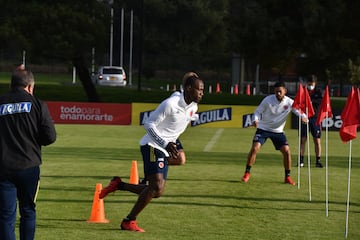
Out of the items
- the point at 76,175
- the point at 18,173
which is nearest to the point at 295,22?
the point at 76,175

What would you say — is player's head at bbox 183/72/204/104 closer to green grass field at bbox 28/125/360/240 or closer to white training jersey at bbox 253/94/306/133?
green grass field at bbox 28/125/360/240

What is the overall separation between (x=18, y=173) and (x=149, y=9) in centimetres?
7878

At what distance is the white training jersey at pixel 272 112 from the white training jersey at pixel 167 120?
5433 millimetres

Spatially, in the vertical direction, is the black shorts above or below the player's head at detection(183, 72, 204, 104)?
below

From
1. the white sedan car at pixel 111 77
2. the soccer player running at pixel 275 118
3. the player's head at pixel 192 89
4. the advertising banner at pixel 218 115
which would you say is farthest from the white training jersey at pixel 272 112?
the white sedan car at pixel 111 77

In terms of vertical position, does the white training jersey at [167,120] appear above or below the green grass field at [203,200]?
above

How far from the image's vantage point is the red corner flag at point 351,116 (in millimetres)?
10258

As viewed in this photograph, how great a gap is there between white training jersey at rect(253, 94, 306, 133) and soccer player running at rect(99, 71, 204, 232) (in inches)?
213

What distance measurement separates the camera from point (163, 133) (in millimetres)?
10023

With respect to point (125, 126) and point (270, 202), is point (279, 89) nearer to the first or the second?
point (270, 202)

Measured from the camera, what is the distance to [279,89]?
15273 mm

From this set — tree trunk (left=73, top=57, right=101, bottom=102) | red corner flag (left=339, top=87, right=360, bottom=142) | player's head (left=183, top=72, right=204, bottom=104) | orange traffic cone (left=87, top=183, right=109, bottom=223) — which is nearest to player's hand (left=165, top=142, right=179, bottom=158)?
player's head (left=183, top=72, right=204, bottom=104)

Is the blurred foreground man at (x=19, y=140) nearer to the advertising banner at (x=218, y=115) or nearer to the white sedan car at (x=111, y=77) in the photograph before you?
the advertising banner at (x=218, y=115)

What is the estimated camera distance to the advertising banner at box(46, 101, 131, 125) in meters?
34.9
